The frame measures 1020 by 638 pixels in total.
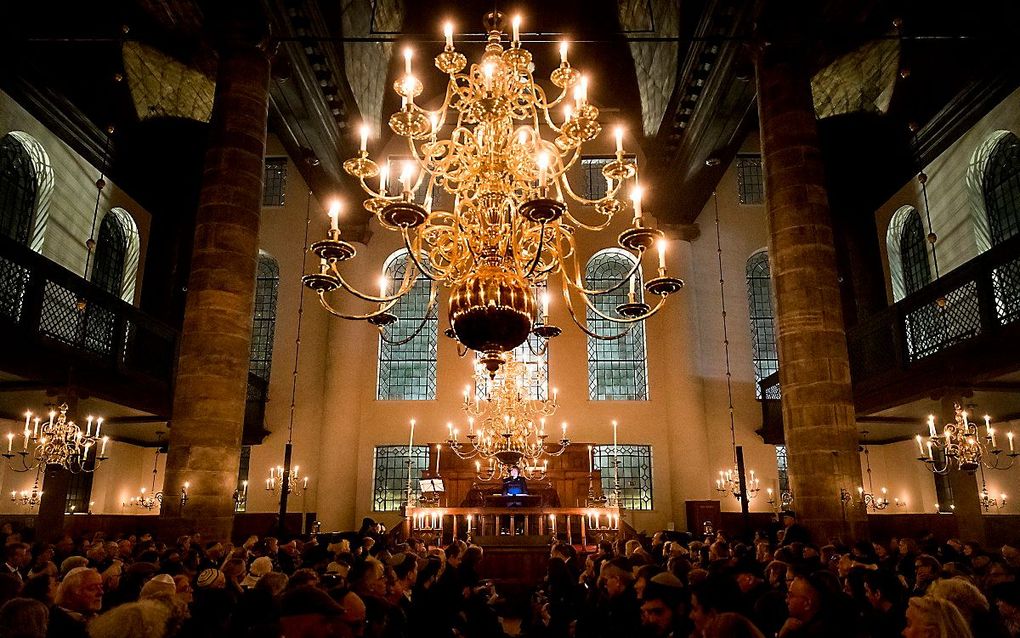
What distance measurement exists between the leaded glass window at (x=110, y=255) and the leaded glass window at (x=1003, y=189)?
20860 mm

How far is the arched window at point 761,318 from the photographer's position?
21719 mm

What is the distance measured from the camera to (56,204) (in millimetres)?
16141

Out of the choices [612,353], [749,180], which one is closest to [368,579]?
[612,353]

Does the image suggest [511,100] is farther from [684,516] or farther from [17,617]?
[684,516]

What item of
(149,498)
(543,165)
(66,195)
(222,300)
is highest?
(66,195)

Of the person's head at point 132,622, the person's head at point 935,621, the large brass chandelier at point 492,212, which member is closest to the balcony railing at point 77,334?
the large brass chandelier at point 492,212

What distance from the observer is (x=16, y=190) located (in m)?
15.3

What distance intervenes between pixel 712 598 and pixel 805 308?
811 cm

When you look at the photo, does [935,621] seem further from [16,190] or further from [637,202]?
[16,190]

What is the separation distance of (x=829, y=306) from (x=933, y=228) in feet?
29.0

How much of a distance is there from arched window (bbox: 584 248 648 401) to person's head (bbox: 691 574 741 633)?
Result: 17496mm

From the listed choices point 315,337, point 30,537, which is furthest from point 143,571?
point 315,337

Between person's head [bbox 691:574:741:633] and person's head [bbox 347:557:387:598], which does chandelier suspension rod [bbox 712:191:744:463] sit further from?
person's head [bbox 691:574:741:633]

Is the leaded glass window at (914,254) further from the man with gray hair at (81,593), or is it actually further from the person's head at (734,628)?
the man with gray hair at (81,593)
